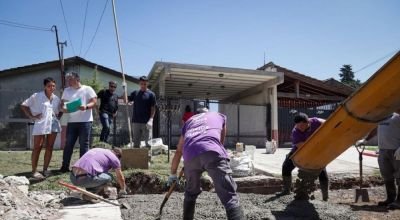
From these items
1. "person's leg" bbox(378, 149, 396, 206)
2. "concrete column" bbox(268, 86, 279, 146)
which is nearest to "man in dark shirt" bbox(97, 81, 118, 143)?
"person's leg" bbox(378, 149, 396, 206)

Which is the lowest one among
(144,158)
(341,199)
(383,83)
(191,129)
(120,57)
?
(341,199)

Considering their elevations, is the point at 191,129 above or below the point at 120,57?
below

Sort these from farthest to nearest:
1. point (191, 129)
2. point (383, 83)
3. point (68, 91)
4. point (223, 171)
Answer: point (68, 91) → point (191, 129) → point (223, 171) → point (383, 83)

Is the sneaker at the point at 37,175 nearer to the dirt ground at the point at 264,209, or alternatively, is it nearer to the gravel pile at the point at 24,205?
the gravel pile at the point at 24,205

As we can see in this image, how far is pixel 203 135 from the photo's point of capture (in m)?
3.73

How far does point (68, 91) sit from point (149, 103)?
1.70 metres

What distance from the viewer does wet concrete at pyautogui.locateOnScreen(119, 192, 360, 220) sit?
185 inches

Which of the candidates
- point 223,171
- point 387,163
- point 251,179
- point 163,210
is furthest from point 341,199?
point 223,171

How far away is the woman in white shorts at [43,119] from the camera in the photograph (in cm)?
618

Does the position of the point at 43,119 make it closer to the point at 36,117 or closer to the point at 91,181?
the point at 36,117

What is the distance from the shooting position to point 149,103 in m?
7.64

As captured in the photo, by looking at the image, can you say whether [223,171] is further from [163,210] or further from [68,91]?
[68,91]

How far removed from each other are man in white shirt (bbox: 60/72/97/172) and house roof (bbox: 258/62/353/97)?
11925 millimetres

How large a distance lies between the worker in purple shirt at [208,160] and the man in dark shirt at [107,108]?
490cm
